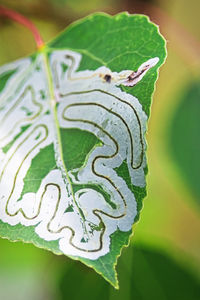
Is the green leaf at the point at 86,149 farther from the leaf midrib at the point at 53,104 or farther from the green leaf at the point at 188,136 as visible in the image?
the green leaf at the point at 188,136

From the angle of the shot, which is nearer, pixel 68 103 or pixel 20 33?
pixel 68 103

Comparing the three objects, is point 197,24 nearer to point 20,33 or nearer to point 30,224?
point 20,33

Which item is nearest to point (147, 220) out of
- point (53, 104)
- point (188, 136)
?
point (188, 136)

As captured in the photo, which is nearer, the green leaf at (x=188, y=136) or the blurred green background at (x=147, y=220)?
the blurred green background at (x=147, y=220)

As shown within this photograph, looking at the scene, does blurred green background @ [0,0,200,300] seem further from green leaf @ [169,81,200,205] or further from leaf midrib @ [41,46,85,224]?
leaf midrib @ [41,46,85,224]

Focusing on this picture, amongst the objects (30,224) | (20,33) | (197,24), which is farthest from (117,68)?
(197,24)

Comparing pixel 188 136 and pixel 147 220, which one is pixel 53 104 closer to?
pixel 188 136

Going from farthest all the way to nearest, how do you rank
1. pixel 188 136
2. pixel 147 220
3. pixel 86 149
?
pixel 147 220
pixel 188 136
pixel 86 149

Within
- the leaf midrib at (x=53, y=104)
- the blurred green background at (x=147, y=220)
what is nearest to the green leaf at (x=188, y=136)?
the blurred green background at (x=147, y=220)
